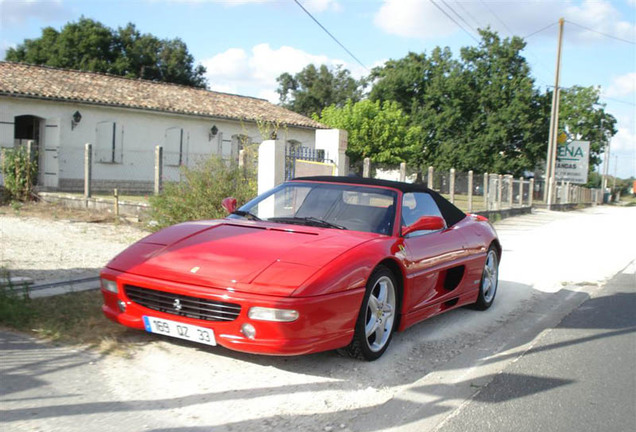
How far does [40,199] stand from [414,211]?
13455 millimetres

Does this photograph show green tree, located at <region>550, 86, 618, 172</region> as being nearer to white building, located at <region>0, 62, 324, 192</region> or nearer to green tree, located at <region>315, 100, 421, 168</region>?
green tree, located at <region>315, 100, 421, 168</region>

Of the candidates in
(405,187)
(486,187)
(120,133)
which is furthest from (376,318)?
(120,133)

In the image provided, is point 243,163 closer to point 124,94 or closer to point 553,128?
point 124,94

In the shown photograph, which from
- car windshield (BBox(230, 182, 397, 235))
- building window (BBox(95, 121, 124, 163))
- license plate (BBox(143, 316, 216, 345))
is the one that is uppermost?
building window (BBox(95, 121, 124, 163))

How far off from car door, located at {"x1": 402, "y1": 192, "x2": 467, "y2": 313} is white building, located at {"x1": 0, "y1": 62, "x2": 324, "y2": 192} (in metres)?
15.1

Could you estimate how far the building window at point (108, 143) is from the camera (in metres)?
24.4

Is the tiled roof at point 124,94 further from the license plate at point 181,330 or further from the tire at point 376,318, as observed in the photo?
the license plate at point 181,330

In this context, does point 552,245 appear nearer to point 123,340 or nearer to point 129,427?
point 123,340

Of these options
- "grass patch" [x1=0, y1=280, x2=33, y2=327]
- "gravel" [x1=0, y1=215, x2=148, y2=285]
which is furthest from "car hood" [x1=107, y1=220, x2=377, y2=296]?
"gravel" [x1=0, y1=215, x2=148, y2=285]

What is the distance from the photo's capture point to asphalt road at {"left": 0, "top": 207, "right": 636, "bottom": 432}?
3.51 metres

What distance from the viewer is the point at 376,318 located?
479 centimetres

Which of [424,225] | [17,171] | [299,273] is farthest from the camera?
[17,171]

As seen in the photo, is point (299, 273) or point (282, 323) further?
point (299, 273)

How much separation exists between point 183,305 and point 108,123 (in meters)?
22.2
